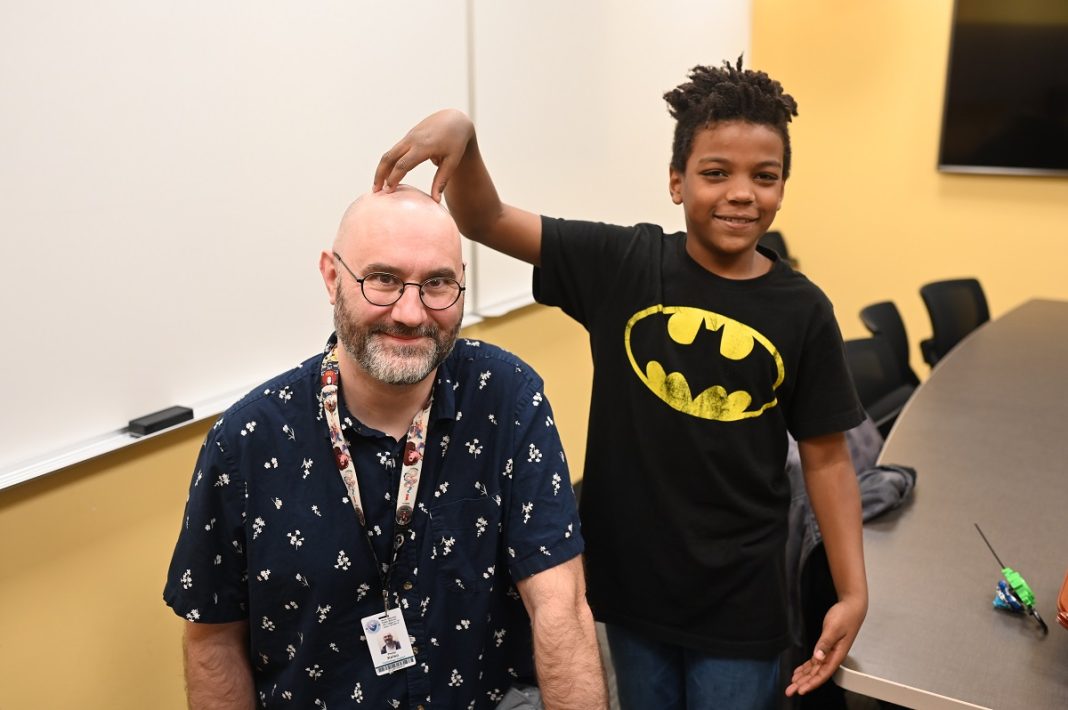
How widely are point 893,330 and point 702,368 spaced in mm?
2630

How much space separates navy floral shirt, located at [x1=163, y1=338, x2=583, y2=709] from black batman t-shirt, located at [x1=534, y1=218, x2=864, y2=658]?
181mm

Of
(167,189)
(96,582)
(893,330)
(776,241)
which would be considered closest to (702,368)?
(167,189)

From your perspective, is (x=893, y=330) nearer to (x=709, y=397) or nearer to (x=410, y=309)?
(x=709, y=397)

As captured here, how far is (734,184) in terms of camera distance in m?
1.50

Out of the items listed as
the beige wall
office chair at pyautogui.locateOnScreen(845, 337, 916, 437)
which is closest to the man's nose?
the beige wall

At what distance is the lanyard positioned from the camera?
136cm

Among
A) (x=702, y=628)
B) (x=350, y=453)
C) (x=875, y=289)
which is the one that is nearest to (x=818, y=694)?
(x=702, y=628)

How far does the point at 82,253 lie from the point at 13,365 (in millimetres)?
273

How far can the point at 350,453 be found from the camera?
1.38 metres

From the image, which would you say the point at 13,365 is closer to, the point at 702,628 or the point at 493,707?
the point at 493,707

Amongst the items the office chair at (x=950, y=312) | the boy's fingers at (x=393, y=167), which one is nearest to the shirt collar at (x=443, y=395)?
the boy's fingers at (x=393, y=167)

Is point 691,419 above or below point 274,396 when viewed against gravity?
below

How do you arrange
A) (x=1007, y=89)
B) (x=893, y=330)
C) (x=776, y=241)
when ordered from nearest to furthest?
(x=893, y=330)
(x=1007, y=89)
(x=776, y=241)

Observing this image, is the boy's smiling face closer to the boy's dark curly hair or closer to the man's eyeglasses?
the boy's dark curly hair
